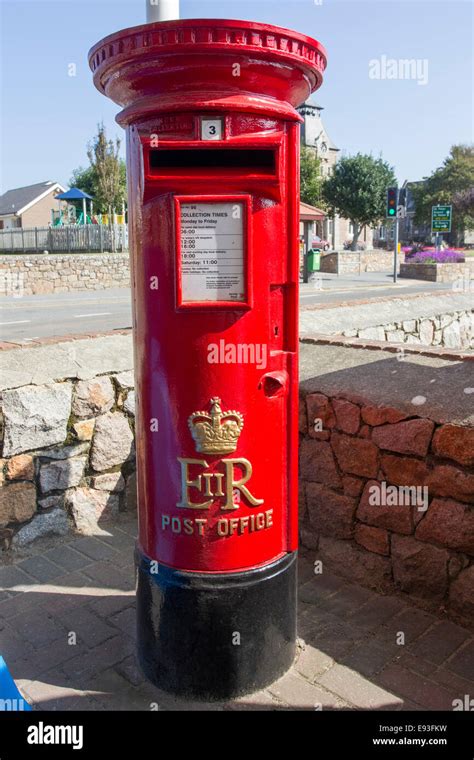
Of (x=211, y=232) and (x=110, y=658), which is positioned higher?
(x=211, y=232)

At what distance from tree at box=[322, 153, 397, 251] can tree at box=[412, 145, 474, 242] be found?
10.5m

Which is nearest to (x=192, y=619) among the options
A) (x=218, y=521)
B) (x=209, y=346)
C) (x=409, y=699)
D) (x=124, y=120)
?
(x=218, y=521)

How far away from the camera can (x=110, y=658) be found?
276 cm

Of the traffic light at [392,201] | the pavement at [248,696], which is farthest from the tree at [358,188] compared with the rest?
the pavement at [248,696]

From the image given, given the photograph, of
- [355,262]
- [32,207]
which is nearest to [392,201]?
[355,262]

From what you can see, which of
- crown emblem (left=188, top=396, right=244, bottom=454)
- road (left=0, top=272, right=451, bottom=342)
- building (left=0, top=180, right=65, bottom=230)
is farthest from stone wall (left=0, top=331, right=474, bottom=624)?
building (left=0, top=180, right=65, bottom=230)

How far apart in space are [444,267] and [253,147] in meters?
24.8

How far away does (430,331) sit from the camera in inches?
266

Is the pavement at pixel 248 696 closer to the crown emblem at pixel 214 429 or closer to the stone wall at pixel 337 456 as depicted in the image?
the stone wall at pixel 337 456

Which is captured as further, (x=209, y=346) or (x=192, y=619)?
(x=192, y=619)

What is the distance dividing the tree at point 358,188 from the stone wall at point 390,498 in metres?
42.3

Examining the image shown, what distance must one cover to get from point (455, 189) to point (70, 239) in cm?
3977

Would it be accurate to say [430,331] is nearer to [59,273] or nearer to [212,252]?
[212,252]

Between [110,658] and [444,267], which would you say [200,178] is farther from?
[444,267]
